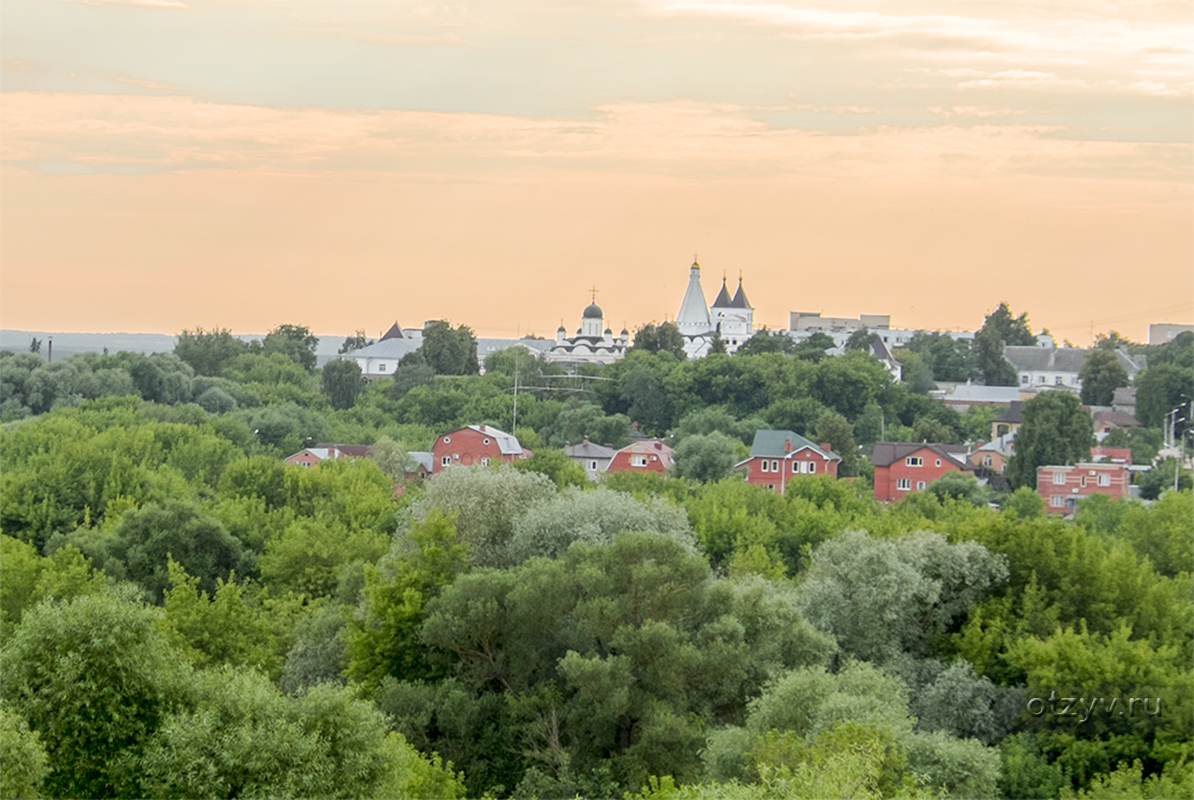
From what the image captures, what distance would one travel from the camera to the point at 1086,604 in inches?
938

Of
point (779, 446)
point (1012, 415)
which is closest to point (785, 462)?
point (779, 446)

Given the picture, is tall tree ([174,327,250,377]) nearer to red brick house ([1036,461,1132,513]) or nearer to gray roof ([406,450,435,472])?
gray roof ([406,450,435,472])

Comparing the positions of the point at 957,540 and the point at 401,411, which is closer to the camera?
the point at 957,540

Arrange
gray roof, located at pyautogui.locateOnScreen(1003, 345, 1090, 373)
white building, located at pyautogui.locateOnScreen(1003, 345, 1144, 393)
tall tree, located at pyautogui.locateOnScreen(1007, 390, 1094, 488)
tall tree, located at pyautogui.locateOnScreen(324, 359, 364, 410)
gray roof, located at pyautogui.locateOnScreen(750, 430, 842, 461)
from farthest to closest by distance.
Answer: gray roof, located at pyautogui.locateOnScreen(1003, 345, 1090, 373) → white building, located at pyautogui.locateOnScreen(1003, 345, 1144, 393) → tall tree, located at pyautogui.locateOnScreen(324, 359, 364, 410) → gray roof, located at pyautogui.locateOnScreen(750, 430, 842, 461) → tall tree, located at pyautogui.locateOnScreen(1007, 390, 1094, 488)

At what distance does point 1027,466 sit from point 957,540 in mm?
32970

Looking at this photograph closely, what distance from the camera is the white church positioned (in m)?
125

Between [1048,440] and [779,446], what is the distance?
406 inches

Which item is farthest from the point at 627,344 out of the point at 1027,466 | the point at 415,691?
the point at 415,691

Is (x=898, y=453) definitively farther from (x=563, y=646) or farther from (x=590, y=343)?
(x=590, y=343)

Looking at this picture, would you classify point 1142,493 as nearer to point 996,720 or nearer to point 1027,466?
point 1027,466

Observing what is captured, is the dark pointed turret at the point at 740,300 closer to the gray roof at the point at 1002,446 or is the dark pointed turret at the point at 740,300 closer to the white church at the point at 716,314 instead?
the white church at the point at 716,314

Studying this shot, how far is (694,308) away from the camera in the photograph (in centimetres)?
12781

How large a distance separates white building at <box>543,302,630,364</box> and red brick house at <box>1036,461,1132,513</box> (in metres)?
49.6

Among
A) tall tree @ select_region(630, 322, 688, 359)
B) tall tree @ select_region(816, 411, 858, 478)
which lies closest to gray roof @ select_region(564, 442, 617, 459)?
tall tree @ select_region(816, 411, 858, 478)
